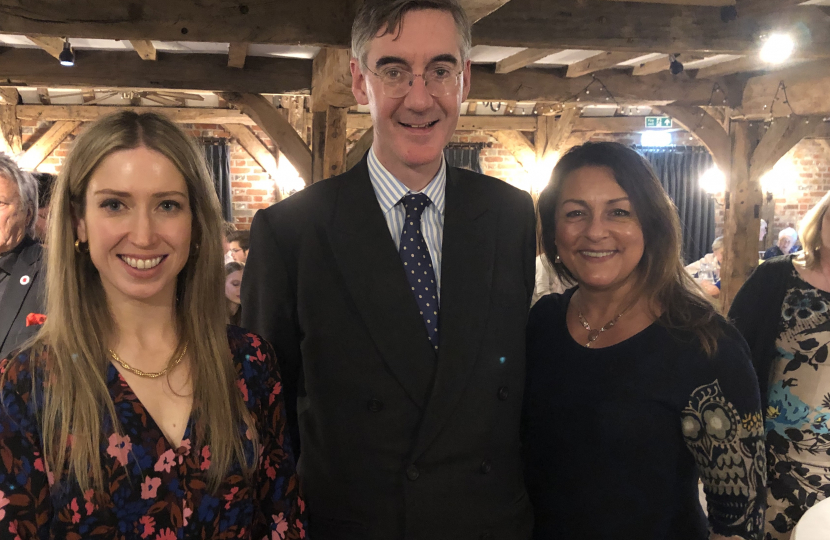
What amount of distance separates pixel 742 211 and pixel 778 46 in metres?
2.00

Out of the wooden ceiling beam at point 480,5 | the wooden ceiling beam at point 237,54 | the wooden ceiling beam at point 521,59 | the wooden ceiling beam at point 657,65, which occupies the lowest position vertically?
the wooden ceiling beam at point 480,5

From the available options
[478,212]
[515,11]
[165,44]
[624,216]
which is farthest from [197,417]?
[165,44]

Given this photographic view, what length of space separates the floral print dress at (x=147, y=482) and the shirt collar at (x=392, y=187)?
0.38 meters

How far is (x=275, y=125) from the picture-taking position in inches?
190

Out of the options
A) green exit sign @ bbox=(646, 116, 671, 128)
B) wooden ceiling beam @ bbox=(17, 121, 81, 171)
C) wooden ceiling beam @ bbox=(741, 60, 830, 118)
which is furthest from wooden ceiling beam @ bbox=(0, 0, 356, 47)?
green exit sign @ bbox=(646, 116, 671, 128)

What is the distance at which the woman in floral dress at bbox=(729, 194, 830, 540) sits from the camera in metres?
1.79

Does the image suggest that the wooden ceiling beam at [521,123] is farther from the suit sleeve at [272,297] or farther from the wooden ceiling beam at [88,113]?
the suit sleeve at [272,297]

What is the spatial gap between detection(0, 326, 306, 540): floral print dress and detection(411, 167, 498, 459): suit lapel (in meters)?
0.28

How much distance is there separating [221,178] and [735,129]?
226 inches

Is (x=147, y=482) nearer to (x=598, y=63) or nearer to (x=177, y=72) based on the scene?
(x=177, y=72)

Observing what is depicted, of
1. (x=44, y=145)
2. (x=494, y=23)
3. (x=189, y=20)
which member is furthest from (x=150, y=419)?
(x=44, y=145)

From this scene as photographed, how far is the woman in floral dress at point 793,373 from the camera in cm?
179

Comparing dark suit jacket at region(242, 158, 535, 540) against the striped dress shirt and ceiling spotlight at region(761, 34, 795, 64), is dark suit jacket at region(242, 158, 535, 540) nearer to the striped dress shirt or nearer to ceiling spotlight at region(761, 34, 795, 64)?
the striped dress shirt

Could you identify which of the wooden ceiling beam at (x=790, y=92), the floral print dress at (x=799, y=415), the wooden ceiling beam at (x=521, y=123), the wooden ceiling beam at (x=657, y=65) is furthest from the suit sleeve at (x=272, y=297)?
the wooden ceiling beam at (x=521, y=123)
